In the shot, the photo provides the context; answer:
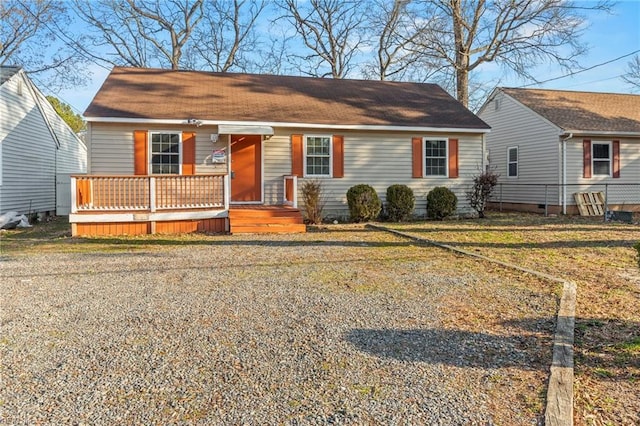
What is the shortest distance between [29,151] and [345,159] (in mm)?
10936

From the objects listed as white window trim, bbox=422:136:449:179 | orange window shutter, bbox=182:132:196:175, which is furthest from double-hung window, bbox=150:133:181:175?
white window trim, bbox=422:136:449:179

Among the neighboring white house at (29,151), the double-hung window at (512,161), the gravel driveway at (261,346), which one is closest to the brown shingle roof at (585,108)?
the double-hung window at (512,161)

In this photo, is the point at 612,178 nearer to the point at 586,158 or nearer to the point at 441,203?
the point at 586,158

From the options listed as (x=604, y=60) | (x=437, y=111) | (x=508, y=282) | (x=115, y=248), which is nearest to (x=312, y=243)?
(x=115, y=248)

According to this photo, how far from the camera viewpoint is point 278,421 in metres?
2.49

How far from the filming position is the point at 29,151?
52.2 ft

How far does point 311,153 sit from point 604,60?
599 inches

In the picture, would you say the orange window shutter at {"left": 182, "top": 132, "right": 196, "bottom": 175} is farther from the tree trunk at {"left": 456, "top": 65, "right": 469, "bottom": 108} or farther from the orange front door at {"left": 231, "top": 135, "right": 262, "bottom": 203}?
the tree trunk at {"left": 456, "top": 65, "right": 469, "bottom": 108}

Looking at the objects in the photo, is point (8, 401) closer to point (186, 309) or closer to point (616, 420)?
point (186, 309)

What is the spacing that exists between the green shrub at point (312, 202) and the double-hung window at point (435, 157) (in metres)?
3.65

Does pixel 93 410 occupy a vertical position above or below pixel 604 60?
below

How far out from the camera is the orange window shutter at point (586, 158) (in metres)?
15.9

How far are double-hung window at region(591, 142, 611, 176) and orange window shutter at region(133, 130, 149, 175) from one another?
47.7ft

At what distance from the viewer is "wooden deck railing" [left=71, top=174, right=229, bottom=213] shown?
1019 centimetres
